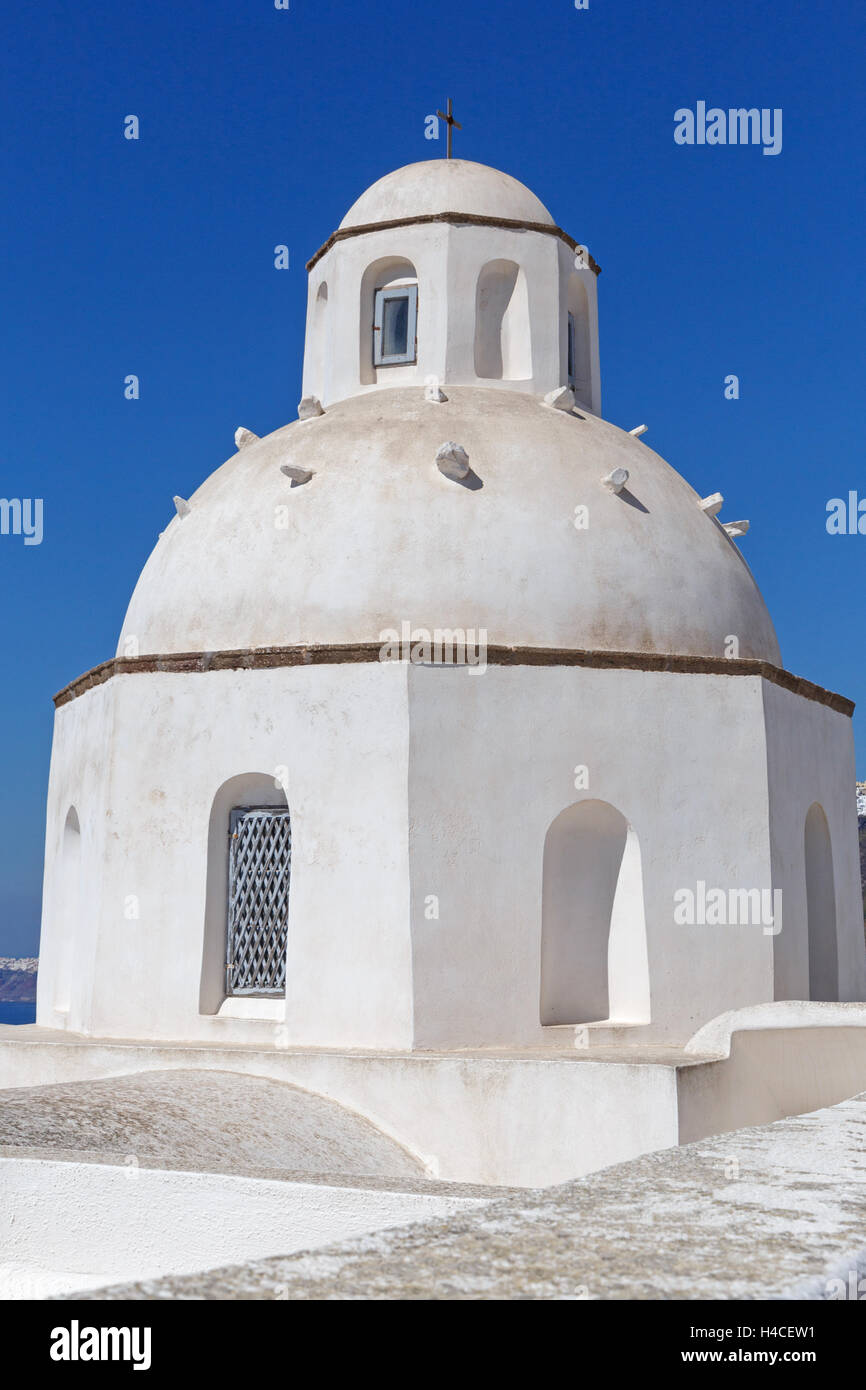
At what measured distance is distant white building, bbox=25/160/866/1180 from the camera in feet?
29.8

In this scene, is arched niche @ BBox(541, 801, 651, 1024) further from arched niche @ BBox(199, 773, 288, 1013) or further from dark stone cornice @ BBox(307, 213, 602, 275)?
dark stone cornice @ BBox(307, 213, 602, 275)

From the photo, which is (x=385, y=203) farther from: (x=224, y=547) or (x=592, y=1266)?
(x=592, y=1266)

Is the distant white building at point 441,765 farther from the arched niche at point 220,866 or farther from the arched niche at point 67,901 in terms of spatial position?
the arched niche at point 67,901

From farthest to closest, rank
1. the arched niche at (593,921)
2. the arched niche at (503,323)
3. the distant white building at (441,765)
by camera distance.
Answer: the arched niche at (503,323) → the arched niche at (593,921) → the distant white building at (441,765)

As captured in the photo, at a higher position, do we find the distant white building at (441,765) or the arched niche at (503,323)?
the arched niche at (503,323)

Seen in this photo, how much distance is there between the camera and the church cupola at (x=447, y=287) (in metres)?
11.7

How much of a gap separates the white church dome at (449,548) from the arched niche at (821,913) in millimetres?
1770

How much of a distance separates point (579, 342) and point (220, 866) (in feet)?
20.1

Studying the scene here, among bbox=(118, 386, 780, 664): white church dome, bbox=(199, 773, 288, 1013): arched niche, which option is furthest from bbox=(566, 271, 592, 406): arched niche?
bbox=(199, 773, 288, 1013): arched niche

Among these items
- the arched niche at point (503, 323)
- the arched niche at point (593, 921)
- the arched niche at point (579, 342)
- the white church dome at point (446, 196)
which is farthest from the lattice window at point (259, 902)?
the white church dome at point (446, 196)

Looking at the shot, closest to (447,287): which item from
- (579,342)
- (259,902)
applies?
(579,342)

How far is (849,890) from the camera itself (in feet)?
38.4
